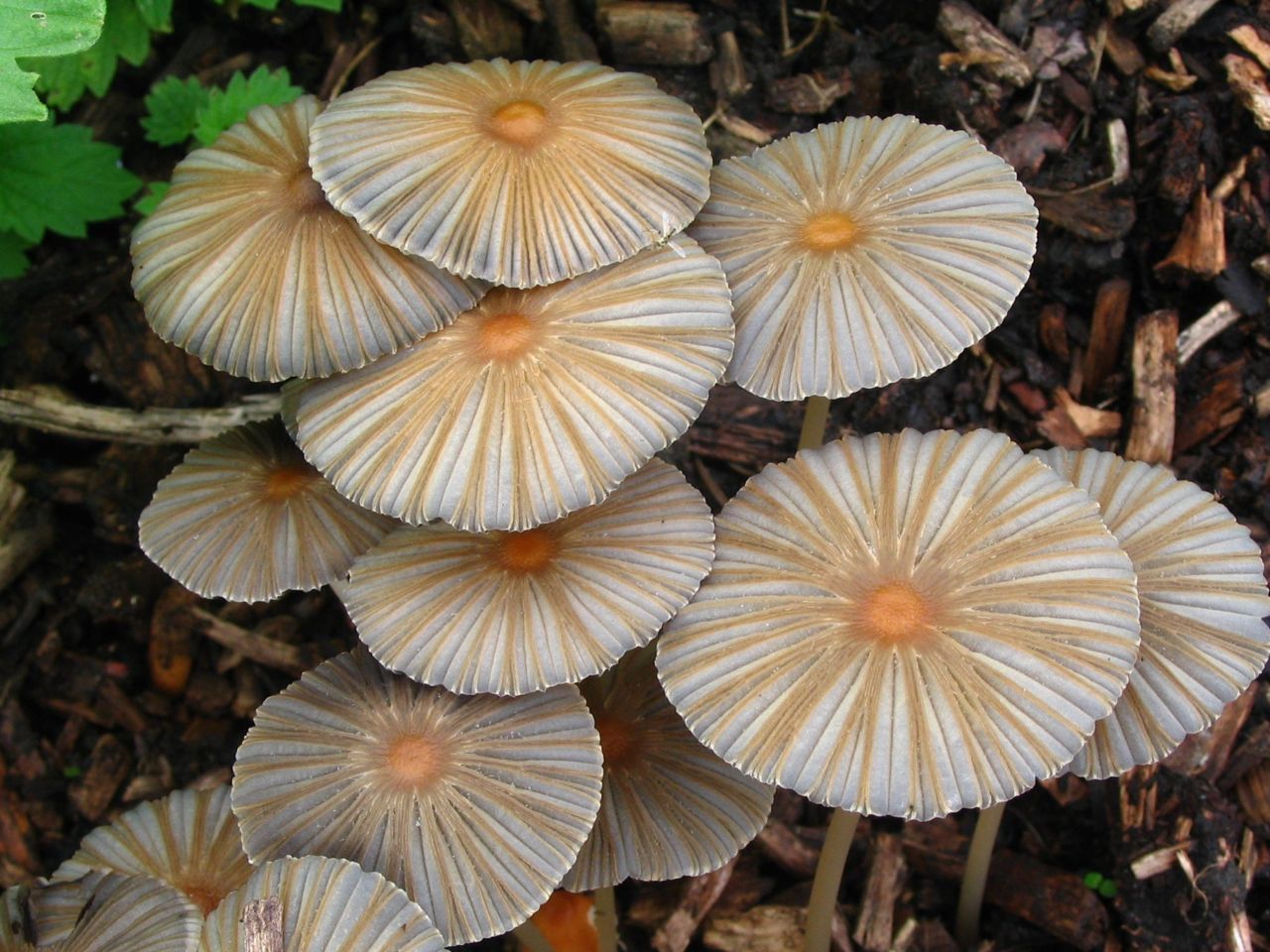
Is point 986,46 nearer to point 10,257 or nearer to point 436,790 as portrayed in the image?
point 436,790

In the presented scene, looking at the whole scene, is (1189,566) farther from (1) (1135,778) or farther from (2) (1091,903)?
(2) (1091,903)

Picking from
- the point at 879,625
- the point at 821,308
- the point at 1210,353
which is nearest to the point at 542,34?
the point at 821,308

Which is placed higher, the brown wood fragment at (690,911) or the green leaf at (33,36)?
the green leaf at (33,36)

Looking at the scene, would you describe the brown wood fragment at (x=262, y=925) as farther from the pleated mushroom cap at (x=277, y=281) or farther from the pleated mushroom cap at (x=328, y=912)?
the pleated mushroom cap at (x=277, y=281)

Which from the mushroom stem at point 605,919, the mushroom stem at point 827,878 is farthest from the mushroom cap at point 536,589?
the mushroom stem at point 605,919

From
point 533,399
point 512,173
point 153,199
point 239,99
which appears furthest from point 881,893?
point 239,99

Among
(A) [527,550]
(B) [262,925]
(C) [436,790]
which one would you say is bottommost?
(B) [262,925]

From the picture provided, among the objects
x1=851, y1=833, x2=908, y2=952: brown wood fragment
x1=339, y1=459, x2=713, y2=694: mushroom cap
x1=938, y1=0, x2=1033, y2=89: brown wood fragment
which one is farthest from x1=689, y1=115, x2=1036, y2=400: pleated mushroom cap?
x1=851, y1=833, x2=908, y2=952: brown wood fragment
